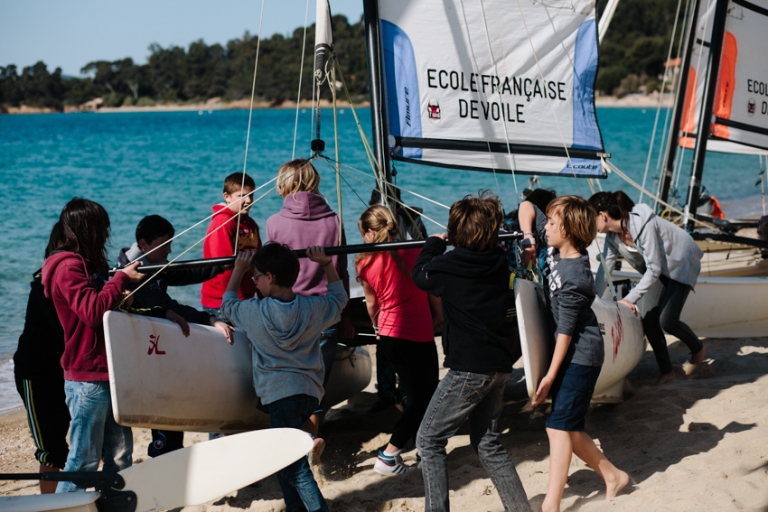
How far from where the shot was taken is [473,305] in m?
3.37

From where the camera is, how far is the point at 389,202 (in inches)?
200

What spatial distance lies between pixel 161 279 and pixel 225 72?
305ft

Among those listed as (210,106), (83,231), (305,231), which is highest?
(210,106)

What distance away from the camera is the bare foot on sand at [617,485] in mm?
3647

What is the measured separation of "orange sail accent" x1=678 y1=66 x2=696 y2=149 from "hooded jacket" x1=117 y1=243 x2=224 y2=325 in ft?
21.7

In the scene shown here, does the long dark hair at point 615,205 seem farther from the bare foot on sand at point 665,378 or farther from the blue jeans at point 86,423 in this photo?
the blue jeans at point 86,423

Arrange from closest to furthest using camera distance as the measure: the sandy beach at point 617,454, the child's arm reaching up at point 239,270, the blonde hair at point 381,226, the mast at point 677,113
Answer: the sandy beach at point 617,454
the child's arm reaching up at point 239,270
the blonde hair at point 381,226
the mast at point 677,113

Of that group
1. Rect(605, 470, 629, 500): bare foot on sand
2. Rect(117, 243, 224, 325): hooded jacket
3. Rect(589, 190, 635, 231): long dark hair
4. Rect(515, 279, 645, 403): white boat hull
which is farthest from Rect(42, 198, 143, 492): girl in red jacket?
Rect(589, 190, 635, 231): long dark hair

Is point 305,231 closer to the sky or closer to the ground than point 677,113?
closer to the ground

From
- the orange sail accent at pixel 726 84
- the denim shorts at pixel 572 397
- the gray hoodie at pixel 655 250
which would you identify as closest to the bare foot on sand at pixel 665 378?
the gray hoodie at pixel 655 250

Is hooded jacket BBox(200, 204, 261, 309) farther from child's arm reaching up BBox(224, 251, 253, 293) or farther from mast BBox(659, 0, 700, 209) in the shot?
mast BBox(659, 0, 700, 209)

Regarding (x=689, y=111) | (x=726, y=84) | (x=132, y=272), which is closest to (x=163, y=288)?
(x=132, y=272)

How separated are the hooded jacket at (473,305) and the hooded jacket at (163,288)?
1.34m

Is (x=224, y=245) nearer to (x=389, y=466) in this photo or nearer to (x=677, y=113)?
(x=389, y=466)
